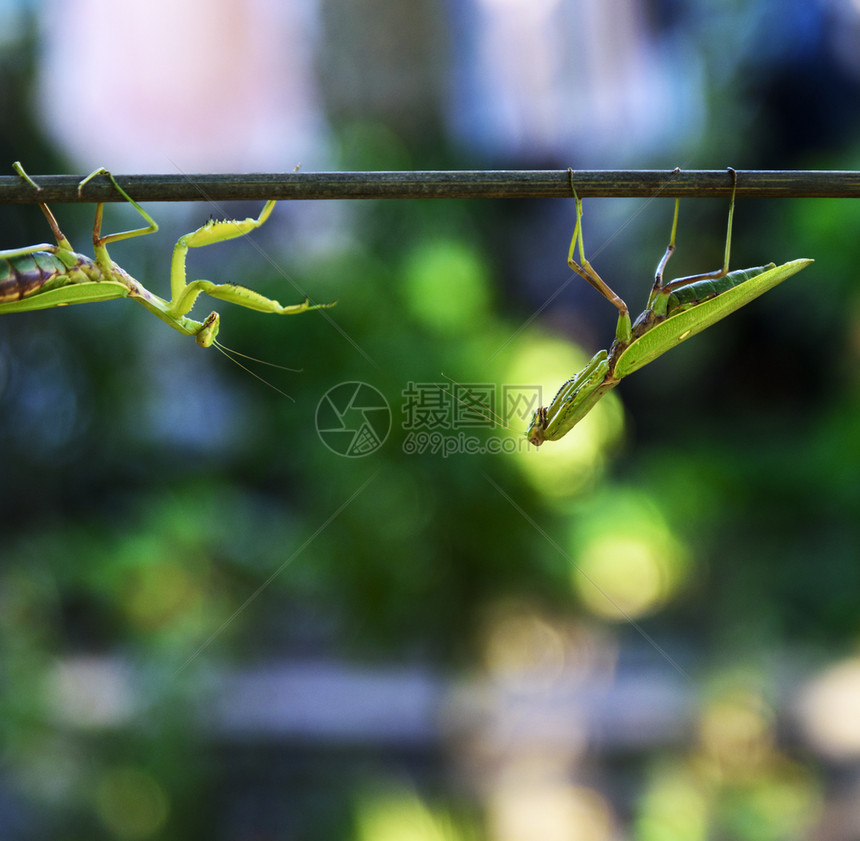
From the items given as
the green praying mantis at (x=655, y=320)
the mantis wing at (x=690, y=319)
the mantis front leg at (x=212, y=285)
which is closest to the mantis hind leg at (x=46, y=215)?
the mantis front leg at (x=212, y=285)

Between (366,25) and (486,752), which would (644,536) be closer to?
(486,752)

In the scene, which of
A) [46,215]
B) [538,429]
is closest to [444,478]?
[538,429]

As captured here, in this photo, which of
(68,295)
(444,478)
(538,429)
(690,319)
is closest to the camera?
(68,295)

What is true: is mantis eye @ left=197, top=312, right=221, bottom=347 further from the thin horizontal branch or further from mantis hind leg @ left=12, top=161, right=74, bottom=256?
the thin horizontal branch

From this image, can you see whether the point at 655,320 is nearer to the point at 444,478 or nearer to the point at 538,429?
the point at 538,429

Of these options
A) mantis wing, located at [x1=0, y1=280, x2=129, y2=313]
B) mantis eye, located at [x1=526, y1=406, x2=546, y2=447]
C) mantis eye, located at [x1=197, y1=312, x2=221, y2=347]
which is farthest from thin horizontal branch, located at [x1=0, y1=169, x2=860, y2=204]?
mantis eye, located at [x1=526, y1=406, x2=546, y2=447]
